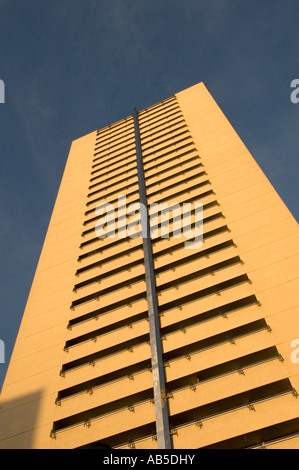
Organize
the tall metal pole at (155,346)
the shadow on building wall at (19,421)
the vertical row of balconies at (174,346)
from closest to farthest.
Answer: the tall metal pole at (155,346), the vertical row of balconies at (174,346), the shadow on building wall at (19,421)

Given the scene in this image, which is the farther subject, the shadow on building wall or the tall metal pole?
the shadow on building wall

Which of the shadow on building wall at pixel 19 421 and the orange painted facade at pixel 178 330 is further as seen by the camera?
the shadow on building wall at pixel 19 421

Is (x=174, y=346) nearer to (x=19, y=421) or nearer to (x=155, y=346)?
(x=155, y=346)

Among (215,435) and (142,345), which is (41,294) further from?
(215,435)

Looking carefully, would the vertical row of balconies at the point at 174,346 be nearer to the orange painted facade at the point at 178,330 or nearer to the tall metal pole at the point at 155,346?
the orange painted facade at the point at 178,330

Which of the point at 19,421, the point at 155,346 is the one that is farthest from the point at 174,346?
the point at 19,421

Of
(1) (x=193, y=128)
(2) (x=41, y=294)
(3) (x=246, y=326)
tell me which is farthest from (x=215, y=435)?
(1) (x=193, y=128)

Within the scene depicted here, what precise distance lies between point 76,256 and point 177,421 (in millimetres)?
10192

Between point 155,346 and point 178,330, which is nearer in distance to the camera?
point 155,346

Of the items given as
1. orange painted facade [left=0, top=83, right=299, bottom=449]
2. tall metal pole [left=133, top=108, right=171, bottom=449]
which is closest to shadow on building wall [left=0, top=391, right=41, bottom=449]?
orange painted facade [left=0, top=83, right=299, bottom=449]

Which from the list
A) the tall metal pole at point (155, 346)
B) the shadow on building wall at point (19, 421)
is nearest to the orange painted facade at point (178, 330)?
the shadow on building wall at point (19, 421)

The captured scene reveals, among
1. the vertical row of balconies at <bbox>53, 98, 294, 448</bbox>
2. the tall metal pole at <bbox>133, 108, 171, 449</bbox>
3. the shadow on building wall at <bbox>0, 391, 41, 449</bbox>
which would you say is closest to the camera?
the tall metal pole at <bbox>133, 108, 171, 449</bbox>

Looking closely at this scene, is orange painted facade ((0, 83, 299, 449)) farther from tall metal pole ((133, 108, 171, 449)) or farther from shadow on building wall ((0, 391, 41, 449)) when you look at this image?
tall metal pole ((133, 108, 171, 449))

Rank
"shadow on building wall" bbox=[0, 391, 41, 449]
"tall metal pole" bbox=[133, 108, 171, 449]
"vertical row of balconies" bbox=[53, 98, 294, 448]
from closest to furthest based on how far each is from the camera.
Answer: "tall metal pole" bbox=[133, 108, 171, 449], "vertical row of balconies" bbox=[53, 98, 294, 448], "shadow on building wall" bbox=[0, 391, 41, 449]
